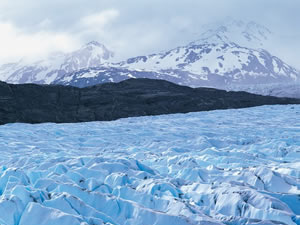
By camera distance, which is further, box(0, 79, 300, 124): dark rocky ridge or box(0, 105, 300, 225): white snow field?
box(0, 79, 300, 124): dark rocky ridge

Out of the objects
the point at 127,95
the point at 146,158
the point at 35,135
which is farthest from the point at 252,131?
the point at 127,95

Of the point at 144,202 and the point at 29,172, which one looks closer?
the point at 144,202

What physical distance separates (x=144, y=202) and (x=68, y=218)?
5.60 ft

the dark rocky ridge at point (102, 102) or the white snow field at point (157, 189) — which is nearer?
the white snow field at point (157, 189)

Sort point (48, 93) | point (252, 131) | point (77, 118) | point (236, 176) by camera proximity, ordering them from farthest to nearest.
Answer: point (48, 93) → point (77, 118) → point (252, 131) → point (236, 176)

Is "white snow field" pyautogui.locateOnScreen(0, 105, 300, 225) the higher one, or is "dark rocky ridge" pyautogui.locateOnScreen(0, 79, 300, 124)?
"dark rocky ridge" pyautogui.locateOnScreen(0, 79, 300, 124)

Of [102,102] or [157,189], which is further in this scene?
[102,102]

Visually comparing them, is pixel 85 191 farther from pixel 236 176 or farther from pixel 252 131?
pixel 252 131

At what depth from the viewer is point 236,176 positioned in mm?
8805

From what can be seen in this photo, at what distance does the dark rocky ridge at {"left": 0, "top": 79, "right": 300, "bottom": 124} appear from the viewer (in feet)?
101

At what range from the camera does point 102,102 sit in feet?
114

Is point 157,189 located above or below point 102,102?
below

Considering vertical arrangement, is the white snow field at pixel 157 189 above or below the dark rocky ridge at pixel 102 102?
below

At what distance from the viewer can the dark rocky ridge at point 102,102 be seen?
101 feet
